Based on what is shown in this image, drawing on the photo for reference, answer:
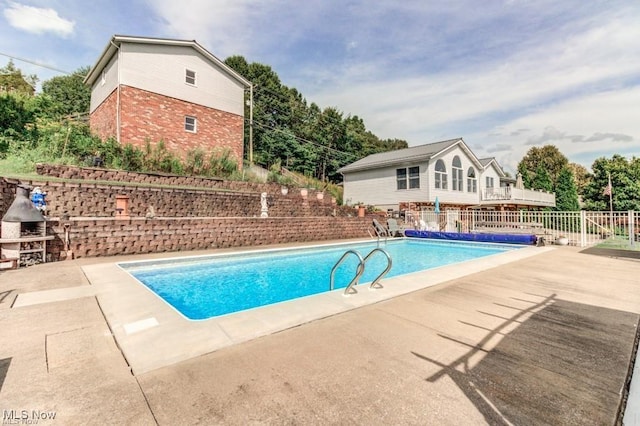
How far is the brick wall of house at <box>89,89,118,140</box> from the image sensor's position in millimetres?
14938

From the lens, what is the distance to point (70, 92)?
3394 centimetres

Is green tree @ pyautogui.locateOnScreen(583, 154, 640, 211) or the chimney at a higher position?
green tree @ pyautogui.locateOnScreen(583, 154, 640, 211)

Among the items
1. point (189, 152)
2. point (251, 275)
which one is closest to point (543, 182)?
point (189, 152)

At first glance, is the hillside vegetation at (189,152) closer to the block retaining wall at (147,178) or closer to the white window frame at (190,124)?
the block retaining wall at (147,178)

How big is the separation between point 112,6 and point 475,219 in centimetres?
2102

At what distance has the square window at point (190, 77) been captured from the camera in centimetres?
1678

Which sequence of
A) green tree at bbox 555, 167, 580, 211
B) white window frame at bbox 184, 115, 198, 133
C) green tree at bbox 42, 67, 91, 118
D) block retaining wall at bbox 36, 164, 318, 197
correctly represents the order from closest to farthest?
1. block retaining wall at bbox 36, 164, 318, 197
2. white window frame at bbox 184, 115, 198, 133
3. green tree at bbox 555, 167, 580, 211
4. green tree at bbox 42, 67, 91, 118

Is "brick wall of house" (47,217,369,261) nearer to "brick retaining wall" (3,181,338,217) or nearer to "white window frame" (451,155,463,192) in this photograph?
"brick retaining wall" (3,181,338,217)

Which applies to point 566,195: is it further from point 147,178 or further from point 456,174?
point 147,178

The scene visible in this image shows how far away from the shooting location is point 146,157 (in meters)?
13.2

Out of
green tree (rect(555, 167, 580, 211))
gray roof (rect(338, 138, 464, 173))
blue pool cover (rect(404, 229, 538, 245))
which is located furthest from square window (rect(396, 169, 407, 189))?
green tree (rect(555, 167, 580, 211))

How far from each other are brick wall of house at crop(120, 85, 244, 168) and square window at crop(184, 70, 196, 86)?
1345mm

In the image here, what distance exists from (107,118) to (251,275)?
46.7 feet

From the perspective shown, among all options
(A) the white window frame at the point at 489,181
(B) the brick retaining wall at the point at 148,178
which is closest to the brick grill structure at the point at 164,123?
(B) the brick retaining wall at the point at 148,178
